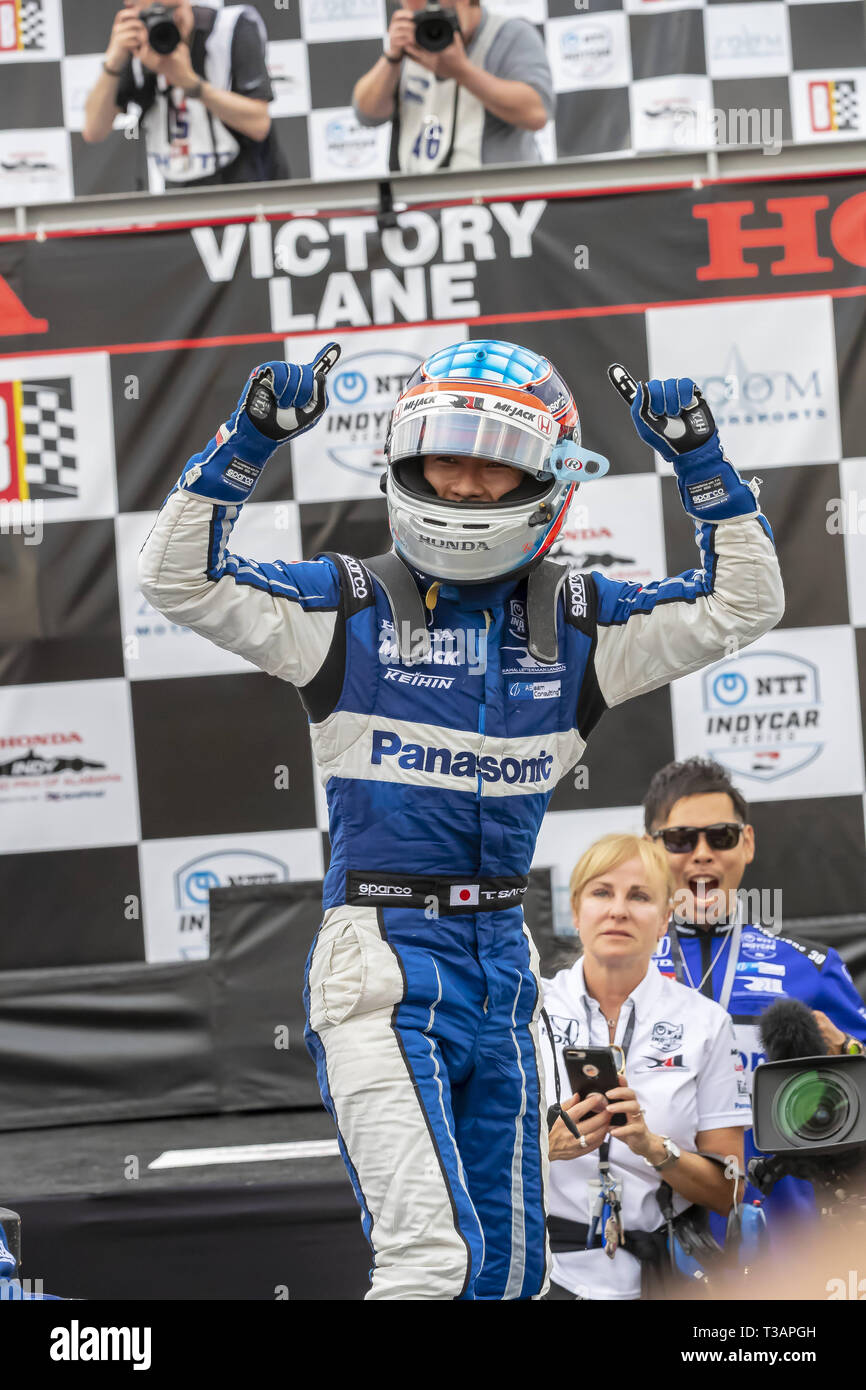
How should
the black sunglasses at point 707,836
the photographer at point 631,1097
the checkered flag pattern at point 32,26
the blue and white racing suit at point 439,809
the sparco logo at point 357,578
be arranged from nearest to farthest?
the blue and white racing suit at point 439,809
the sparco logo at point 357,578
the photographer at point 631,1097
the black sunglasses at point 707,836
the checkered flag pattern at point 32,26

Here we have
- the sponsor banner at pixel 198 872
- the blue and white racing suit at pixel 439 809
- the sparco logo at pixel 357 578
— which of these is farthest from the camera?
the sponsor banner at pixel 198 872

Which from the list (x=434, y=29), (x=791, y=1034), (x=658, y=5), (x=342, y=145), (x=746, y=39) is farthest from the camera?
(x=342, y=145)

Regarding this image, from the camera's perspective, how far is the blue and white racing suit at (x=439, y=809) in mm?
2244

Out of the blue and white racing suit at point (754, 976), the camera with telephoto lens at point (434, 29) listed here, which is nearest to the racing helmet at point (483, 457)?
the blue and white racing suit at point (754, 976)

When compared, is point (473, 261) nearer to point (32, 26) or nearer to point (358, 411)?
point (358, 411)

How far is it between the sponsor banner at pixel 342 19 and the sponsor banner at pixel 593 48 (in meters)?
0.62

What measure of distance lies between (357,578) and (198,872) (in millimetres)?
2452

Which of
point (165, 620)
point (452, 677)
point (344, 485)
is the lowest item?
point (452, 677)

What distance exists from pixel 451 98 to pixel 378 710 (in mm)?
3373

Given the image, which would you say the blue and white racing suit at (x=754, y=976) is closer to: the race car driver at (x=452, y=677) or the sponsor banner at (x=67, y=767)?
the race car driver at (x=452, y=677)

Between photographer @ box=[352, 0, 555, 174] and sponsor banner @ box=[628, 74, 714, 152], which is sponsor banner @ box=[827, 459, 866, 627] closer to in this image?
sponsor banner @ box=[628, 74, 714, 152]

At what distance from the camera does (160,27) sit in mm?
5113

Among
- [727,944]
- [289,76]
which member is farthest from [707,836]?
[289,76]
